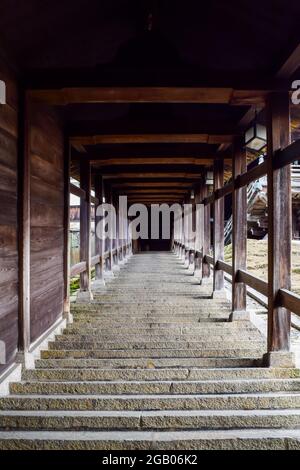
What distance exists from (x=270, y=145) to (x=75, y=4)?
245 cm

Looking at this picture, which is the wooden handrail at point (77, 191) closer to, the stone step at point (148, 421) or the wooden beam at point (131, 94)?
the wooden beam at point (131, 94)

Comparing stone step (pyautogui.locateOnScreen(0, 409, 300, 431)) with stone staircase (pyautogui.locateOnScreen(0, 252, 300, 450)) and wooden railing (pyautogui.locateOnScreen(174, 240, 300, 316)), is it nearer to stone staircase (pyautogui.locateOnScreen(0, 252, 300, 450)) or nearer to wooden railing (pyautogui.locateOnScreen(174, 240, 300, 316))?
stone staircase (pyautogui.locateOnScreen(0, 252, 300, 450))

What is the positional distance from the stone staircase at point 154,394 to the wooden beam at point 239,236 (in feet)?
1.39

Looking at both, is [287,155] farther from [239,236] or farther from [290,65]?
[239,236]

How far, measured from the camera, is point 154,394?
3711 mm

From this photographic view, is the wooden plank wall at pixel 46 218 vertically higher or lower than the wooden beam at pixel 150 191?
lower

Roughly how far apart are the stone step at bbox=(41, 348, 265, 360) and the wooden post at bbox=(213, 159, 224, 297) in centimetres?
282

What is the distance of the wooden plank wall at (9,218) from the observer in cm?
354

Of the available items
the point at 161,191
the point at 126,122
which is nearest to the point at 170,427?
the point at 126,122

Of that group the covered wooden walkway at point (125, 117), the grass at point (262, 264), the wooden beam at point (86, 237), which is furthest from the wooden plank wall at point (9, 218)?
the grass at point (262, 264)

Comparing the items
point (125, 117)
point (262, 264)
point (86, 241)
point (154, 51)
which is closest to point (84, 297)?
point (86, 241)

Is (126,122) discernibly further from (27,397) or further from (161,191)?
(161,191)

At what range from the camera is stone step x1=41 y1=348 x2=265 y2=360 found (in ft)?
14.8

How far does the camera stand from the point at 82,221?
7.52 metres
